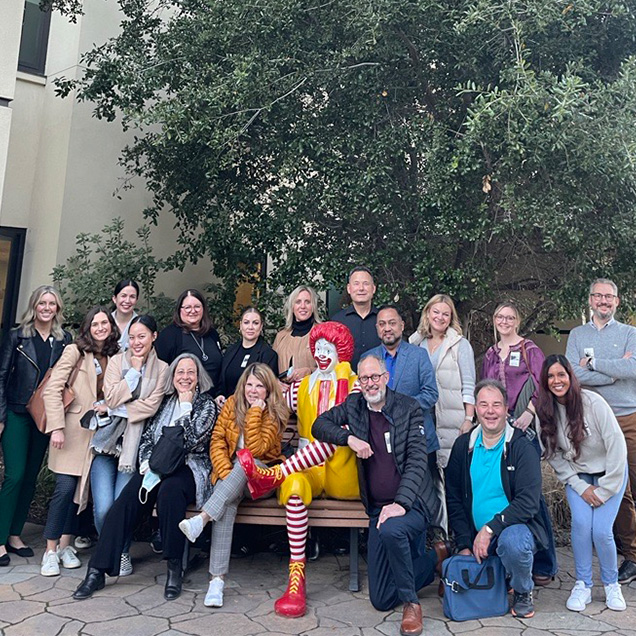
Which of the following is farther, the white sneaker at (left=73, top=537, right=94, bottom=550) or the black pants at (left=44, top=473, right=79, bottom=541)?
the white sneaker at (left=73, top=537, right=94, bottom=550)

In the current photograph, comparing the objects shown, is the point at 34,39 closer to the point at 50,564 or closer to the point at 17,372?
the point at 17,372

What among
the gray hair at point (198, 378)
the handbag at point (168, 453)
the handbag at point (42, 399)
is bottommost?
the handbag at point (168, 453)

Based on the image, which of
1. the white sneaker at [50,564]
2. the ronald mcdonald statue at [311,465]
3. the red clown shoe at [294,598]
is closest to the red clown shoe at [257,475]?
the ronald mcdonald statue at [311,465]

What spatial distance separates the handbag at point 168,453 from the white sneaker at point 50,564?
106 centimetres

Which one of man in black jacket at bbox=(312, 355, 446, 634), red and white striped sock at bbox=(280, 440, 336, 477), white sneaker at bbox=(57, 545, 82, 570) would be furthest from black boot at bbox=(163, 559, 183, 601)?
man in black jacket at bbox=(312, 355, 446, 634)

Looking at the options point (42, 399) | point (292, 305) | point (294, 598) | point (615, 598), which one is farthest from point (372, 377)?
point (42, 399)

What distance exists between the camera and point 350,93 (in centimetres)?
620

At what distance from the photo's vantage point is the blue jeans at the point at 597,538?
4.32 metres

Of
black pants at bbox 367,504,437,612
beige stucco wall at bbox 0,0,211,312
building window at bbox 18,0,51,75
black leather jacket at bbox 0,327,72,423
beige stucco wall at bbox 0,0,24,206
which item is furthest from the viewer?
building window at bbox 18,0,51,75

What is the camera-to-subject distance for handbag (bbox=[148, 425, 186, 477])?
14.8 ft

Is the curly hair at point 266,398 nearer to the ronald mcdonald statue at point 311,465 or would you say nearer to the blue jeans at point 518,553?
the ronald mcdonald statue at point 311,465

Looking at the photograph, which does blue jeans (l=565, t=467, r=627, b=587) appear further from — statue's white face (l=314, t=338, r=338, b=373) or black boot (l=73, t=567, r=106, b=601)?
black boot (l=73, t=567, r=106, b=601)

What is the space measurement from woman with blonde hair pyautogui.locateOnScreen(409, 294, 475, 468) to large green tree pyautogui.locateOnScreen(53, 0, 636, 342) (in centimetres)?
111

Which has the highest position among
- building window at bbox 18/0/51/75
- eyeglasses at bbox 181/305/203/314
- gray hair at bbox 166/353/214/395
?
building window at bbox 18/0/51/75
